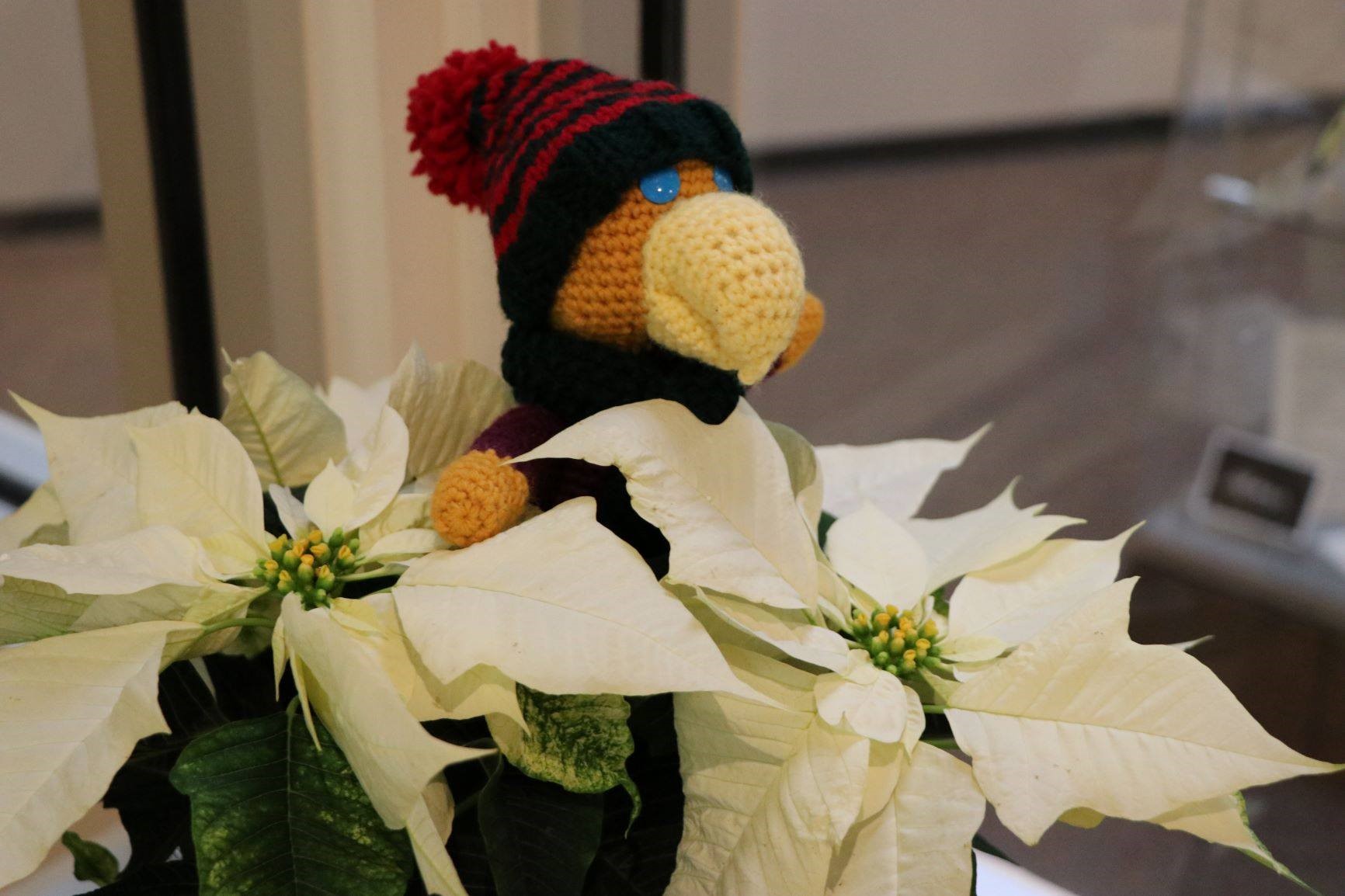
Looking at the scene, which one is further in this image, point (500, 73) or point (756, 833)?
point (500, 73)

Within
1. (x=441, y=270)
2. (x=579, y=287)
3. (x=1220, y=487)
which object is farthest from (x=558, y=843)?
(x=1220, y=487)

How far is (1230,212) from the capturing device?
1.43 meters

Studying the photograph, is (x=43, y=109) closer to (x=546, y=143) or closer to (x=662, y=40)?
(x=662, y=40)

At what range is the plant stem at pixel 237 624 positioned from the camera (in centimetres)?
33

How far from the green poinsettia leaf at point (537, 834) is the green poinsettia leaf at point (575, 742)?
0.01 meters

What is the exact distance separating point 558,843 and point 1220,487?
1.28 metres

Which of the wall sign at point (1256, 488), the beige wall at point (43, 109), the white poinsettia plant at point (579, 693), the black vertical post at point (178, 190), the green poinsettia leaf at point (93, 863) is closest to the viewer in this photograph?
the white poinsettia plant at point (579, 693)

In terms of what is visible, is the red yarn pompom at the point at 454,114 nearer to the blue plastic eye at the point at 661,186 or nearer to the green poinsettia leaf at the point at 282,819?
the blue plastic eye at the point at 661,186

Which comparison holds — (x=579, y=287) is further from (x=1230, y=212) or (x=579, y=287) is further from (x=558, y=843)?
(x=1230, y=212)

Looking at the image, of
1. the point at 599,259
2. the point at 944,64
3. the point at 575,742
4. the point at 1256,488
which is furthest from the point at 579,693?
the point at 944,64

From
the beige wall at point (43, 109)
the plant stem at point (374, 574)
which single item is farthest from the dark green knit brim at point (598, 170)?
the beige wall at point (43, 109)

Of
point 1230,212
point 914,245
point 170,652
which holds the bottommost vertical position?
point 914,245

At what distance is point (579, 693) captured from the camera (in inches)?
11.5

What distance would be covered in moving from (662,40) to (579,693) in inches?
33.5
